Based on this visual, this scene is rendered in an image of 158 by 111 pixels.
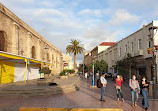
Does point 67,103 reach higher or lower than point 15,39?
lower

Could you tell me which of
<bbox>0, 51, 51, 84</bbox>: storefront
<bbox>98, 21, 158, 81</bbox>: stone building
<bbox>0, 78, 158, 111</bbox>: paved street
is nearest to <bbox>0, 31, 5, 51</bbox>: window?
<bbox>0, 51, 51, 84</bbox>: storefront

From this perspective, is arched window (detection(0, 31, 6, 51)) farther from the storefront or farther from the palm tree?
the palm tree

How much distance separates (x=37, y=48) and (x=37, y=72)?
658 centimetres

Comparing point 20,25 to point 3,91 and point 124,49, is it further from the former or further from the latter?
point 124,49

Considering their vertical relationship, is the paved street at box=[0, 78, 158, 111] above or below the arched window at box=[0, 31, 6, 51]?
below

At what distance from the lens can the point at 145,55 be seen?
20.5 meters

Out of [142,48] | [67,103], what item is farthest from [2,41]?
[142,48]

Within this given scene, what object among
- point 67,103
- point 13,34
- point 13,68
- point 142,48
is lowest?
point 67,103

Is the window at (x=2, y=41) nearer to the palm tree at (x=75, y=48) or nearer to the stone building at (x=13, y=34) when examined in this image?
the stone building at (x=13, y=34)

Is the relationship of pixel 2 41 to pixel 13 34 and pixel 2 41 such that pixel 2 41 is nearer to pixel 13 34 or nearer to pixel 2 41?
pixel 2 41

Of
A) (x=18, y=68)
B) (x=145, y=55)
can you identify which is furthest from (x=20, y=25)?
(x=145, y=55)

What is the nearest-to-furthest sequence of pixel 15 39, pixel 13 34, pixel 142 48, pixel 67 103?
pixel 67 103
pixel 13 34
pixel 15 39
pixel 142 48

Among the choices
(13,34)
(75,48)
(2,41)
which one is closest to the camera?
(2,41)

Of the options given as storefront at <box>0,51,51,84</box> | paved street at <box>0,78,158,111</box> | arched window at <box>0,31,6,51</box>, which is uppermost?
arched window at <box>0,31,6,51</box>
